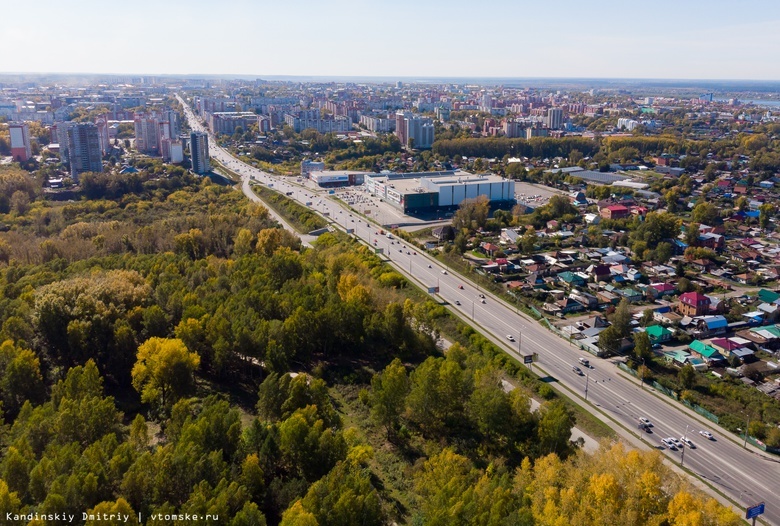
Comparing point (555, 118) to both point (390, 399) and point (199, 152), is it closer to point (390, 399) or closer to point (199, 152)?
point (199, 152)

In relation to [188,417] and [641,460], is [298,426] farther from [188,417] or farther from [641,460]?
[641,460]

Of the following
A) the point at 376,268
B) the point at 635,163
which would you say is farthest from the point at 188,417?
the point at 635,163

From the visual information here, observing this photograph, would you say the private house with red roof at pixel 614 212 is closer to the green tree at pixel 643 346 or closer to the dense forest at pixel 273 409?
the dense forest at pixel 273 409

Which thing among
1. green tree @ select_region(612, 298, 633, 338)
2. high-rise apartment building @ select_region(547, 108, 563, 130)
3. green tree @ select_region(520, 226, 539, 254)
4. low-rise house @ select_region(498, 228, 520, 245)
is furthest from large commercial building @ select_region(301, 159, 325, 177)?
high-rise apartment building @ select_region(547, 108, 563, 130)

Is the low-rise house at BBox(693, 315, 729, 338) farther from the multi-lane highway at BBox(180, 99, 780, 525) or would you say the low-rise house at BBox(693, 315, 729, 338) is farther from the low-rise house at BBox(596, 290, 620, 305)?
the multi-lane highway at BBox(180, 99, 780, 525)

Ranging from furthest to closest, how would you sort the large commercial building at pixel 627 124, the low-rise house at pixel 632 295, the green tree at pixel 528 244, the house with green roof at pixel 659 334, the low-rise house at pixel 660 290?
the large commercial building at pixel 627 124, the green tree at pixel 528 244, the low-rise house at pixel 660 290, the low-rise house at pixel 632 295, the house with green roof at pixel 659 334

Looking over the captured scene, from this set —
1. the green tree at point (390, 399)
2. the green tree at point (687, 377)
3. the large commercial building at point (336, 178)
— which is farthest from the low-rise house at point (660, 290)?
the large commercial building at point (336, 178)
